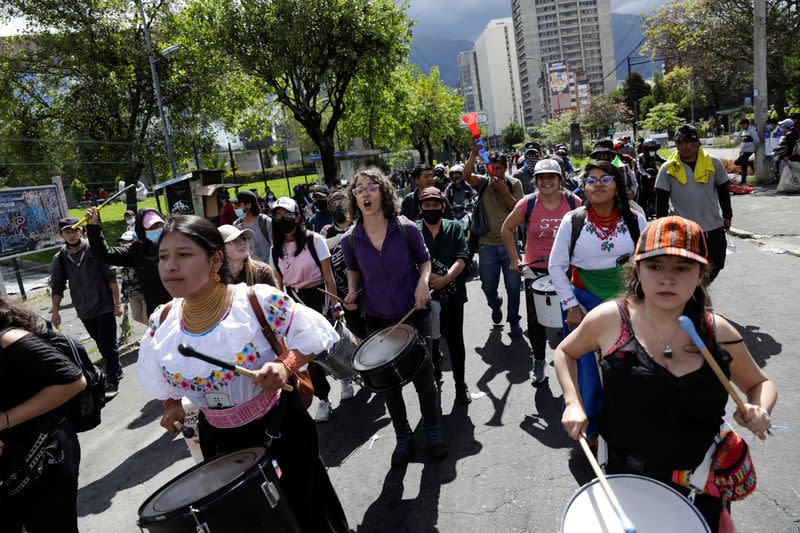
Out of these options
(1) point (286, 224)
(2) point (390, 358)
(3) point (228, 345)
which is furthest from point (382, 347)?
(1) point (286, 224)

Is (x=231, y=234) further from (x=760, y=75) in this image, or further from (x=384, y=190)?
(x=760, y=75)

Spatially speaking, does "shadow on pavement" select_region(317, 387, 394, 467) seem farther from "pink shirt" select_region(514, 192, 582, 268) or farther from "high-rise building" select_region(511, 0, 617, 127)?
"high-rise building" select_region(511, 0, 617, 127)

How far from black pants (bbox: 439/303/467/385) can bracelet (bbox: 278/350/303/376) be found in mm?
2298

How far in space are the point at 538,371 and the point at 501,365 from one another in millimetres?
699

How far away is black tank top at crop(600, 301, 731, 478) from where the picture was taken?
1900mm

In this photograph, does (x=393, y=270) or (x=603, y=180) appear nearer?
(x=603, y=180)

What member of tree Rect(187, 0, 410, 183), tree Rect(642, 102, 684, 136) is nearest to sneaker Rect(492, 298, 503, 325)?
tree Rect(187, 0, 410, 183)

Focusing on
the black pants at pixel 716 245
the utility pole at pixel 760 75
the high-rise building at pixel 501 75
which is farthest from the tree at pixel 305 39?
the high-rise building at pixel 501 75

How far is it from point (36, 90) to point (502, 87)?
635 feet

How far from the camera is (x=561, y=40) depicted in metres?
174

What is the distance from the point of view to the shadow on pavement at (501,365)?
463 centimetres

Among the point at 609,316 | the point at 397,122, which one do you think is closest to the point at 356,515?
the point at 609,316

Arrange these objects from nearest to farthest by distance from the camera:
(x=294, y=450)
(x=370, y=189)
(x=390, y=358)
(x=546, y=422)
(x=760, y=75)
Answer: (x=294, y=450) → (x=390, y=358) → (x=370, y=189) → (x=546, y=422) → (x=760, y=75)

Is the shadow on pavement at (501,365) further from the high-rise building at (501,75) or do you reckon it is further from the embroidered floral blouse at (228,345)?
the high-rise building at (501,75)
